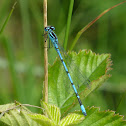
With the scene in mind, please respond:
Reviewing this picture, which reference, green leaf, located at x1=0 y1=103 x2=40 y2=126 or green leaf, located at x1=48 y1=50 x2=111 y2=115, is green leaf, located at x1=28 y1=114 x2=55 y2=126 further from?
green leaf, located at x1=48 y1=50 x2=111 y2=115

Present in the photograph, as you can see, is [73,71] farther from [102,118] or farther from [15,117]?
[15,117]

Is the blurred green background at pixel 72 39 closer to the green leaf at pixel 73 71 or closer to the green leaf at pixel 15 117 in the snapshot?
the green leaf at pixel 73 71

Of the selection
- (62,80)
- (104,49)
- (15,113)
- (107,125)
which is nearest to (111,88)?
(104,49)

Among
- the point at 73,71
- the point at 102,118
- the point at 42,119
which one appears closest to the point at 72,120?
the point at 42,119

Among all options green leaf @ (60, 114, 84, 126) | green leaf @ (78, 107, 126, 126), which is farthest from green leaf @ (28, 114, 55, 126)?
green leaf @ (78, 107, 126, 126)

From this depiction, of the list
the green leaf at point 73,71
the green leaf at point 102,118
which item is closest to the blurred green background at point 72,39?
the green leaf at point 73,71

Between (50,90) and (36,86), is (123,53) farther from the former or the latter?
(50,90)
